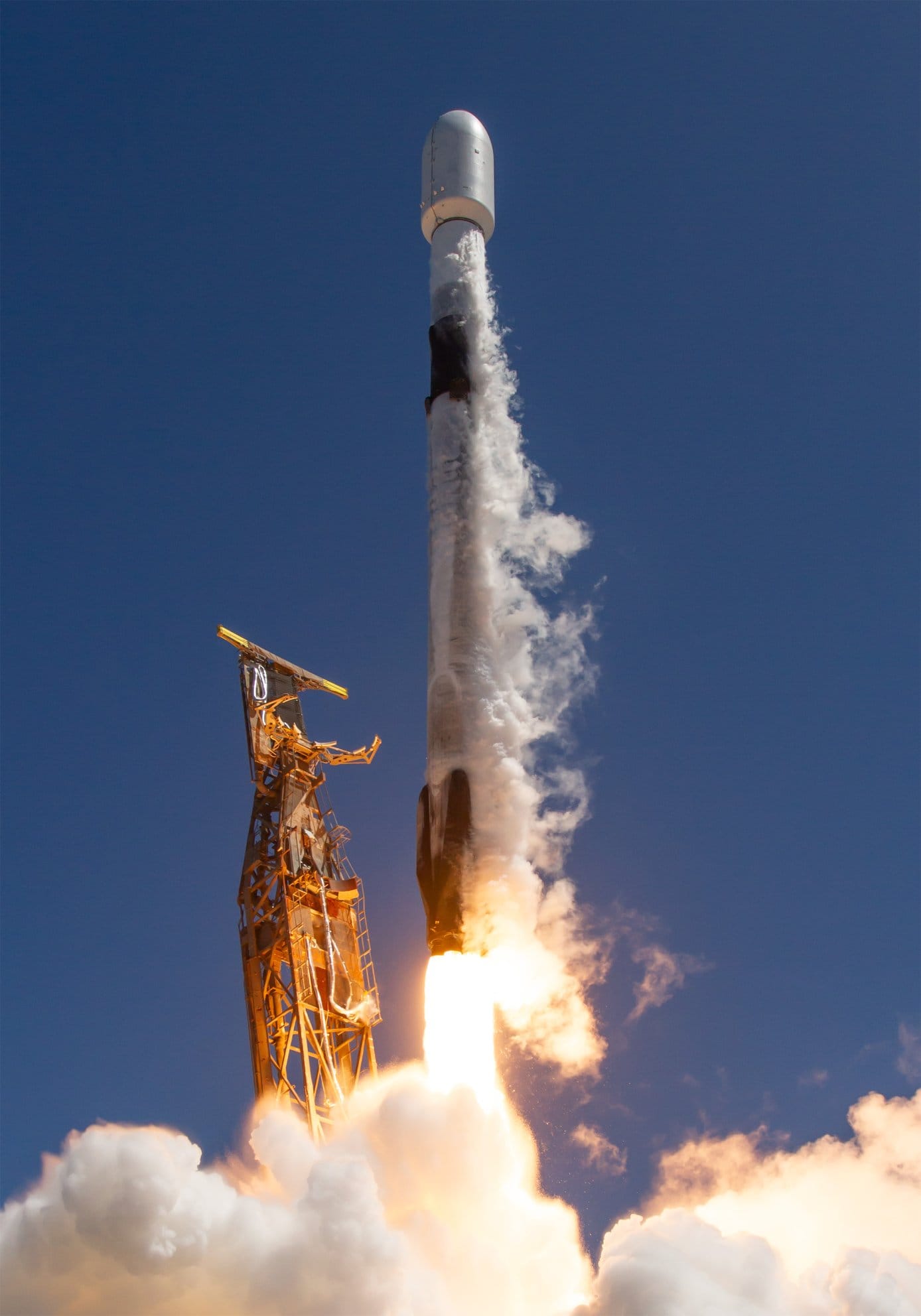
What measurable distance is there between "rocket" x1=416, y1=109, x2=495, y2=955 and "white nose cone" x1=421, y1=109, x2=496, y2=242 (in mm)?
21

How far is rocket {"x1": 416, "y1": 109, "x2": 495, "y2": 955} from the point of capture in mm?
28359

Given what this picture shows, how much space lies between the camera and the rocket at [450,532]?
28.4 metres

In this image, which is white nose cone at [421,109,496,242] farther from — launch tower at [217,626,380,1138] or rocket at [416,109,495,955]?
launch tower at [217,626,380,1138]

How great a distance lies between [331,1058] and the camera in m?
32.3

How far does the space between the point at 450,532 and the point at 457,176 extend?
8.64 metres

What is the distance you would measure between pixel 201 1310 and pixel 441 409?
18310 mm

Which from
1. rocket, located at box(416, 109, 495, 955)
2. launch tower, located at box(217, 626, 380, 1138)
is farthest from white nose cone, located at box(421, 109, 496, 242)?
launch tower, located at box(217, 626, 380, 1138)

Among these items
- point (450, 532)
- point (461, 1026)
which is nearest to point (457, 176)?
point (450, 532)

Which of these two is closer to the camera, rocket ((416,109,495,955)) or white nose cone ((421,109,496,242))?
rocket ((416,109,495,955))

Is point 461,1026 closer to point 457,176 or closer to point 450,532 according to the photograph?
point 450,532

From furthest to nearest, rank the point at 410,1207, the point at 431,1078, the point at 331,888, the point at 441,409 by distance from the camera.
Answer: the point at 331,888, the point at 441,409, the point at 431,1078, the point at 410,1207

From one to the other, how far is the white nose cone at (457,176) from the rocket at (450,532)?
2 centimetres

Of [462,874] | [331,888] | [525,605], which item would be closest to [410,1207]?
[462,874]

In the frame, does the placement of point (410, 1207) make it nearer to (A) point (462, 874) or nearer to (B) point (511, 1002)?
(B) point (511, 1002)
